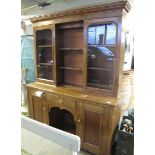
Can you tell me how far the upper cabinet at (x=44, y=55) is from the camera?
286cm

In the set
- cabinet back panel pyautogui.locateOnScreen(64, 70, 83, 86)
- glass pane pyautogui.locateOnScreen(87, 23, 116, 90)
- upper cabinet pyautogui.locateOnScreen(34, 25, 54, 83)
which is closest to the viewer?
glass pane pyautogui.locateOnScreen(87, 23, 116, 90)

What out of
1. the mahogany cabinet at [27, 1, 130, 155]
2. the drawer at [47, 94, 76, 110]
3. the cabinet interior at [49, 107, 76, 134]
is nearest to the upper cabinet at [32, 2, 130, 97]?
the mahogany cabinet at [27, 1, 130, 155]

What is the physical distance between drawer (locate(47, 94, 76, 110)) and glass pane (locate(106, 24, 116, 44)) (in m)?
1.02

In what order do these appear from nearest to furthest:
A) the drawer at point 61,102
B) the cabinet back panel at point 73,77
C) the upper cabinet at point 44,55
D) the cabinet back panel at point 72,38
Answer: the drawer at point 61,102 → the cabinet back panel at point 72,38 → the cabinet back panel at point 73,77 → the upper cabinet at point 44,55

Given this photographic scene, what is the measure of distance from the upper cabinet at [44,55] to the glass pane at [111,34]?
3.89ft

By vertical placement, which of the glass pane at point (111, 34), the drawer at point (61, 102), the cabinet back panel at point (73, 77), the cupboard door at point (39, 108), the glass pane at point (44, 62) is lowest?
the cupboard door at point (39, 108)

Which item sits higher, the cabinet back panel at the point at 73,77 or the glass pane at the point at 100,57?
the glass pane at the point at 100,57

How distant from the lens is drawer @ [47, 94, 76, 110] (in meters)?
2.27

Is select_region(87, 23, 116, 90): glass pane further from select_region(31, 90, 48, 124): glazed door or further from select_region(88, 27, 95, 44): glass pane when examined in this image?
select_region(31, 90, 48, 124): glazed door

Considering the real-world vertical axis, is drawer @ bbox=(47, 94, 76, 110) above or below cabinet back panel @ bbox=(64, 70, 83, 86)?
below

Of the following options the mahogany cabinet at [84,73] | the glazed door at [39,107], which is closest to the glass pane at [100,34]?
the mahogany cabinet at [84,73]

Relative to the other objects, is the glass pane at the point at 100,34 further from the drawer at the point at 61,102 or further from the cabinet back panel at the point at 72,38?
the drawer at the point at 61,102

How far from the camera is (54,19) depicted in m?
2.48
